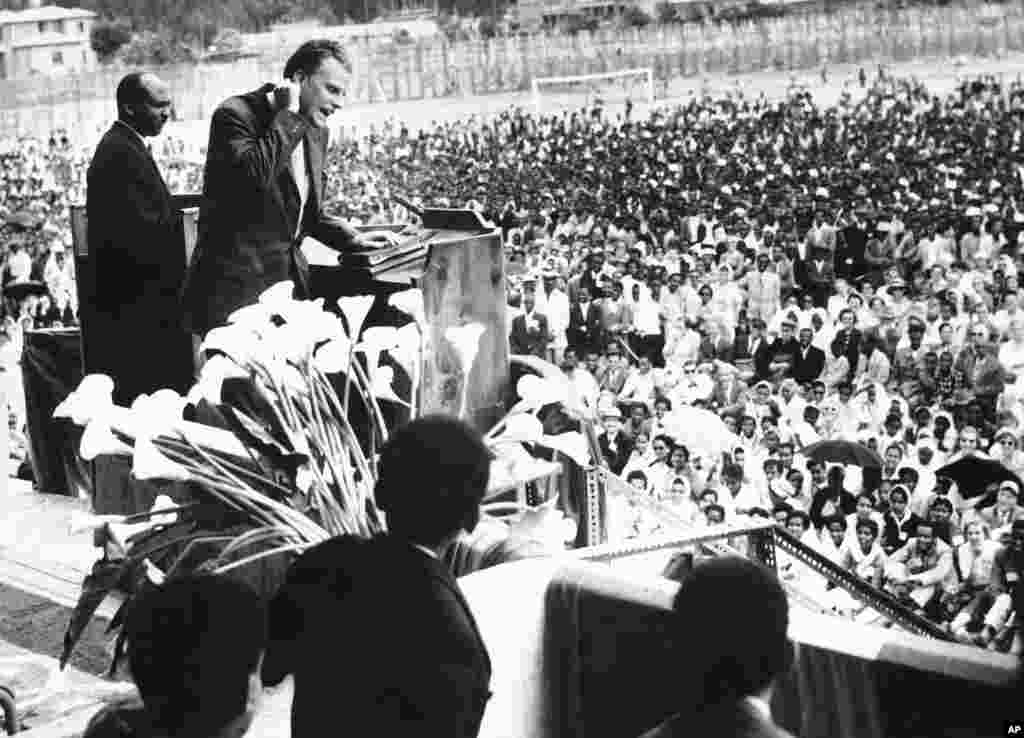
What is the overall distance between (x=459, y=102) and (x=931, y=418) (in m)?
44.5

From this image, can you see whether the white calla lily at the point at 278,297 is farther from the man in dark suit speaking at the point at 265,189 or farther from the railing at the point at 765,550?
the man in dark suit speaking at the point at 265,189

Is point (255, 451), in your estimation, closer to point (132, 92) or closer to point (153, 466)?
point (153, 466)

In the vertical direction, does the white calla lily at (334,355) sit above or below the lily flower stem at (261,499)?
above

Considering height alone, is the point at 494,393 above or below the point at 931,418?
above

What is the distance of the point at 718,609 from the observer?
2195 mm

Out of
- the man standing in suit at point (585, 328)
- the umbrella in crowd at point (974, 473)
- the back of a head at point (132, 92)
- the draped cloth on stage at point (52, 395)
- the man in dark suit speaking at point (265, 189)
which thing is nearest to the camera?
the man in dark suit speaking at point (265, 189)

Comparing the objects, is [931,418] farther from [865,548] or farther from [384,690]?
[384,690]

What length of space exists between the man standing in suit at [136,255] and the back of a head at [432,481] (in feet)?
9.57

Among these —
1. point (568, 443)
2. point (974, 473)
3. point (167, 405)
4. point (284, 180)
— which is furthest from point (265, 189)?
point (974, 473)

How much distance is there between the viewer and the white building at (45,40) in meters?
59.9

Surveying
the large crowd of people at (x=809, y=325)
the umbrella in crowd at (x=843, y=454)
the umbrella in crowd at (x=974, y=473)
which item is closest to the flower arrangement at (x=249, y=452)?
the large crowd of people at (x=809, y=325)

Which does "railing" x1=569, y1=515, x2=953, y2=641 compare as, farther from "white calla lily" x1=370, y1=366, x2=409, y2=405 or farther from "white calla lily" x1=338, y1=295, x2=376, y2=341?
"white calla lily" x1=338, y1=295, x2=376, y2=341

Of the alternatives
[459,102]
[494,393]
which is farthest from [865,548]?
[459,102]

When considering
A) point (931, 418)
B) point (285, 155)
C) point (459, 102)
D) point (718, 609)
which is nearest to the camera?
point (718, 609)
